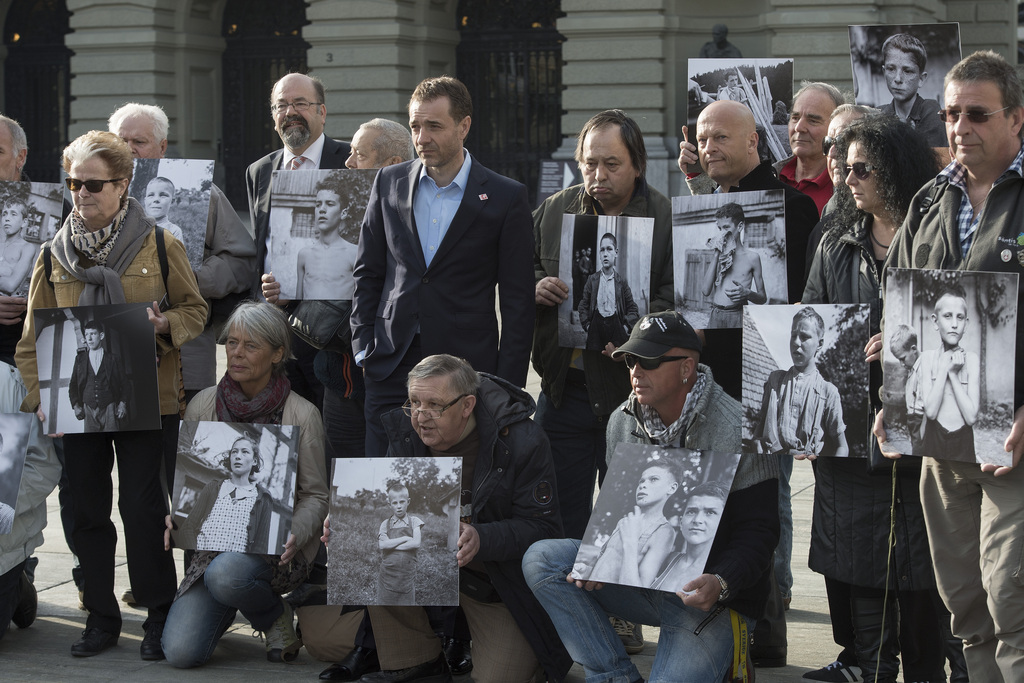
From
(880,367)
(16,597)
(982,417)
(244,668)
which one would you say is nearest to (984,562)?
(982,417)

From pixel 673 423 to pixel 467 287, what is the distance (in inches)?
41.8

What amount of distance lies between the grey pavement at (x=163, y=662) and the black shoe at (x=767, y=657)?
0.12 ft

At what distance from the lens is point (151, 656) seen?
4.68 meters

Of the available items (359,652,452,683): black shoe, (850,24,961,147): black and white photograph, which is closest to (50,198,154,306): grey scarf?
(359,652,452,683): black shoe

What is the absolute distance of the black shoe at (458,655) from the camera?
4.60m

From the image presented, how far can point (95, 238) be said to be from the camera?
4703mm

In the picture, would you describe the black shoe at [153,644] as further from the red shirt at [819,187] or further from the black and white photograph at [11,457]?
the red shirt at [819,187]

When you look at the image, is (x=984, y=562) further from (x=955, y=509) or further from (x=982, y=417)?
(x=982, y=417)

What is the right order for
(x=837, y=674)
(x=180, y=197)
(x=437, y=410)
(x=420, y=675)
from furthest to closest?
(x=180, y=197) < (x=420, y=675) < (x=837, y=674) < (x=437, y=410)

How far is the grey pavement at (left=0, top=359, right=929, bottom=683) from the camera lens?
4.52 metres

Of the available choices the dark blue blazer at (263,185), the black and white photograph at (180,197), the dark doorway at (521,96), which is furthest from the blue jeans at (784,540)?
the dark doorway at (521,96)

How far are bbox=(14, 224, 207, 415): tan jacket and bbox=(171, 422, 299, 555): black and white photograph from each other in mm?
263

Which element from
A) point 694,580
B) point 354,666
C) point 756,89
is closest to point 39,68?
point 756,89

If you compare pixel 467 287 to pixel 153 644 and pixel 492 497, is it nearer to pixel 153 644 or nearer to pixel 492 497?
→ pixel 492 497
